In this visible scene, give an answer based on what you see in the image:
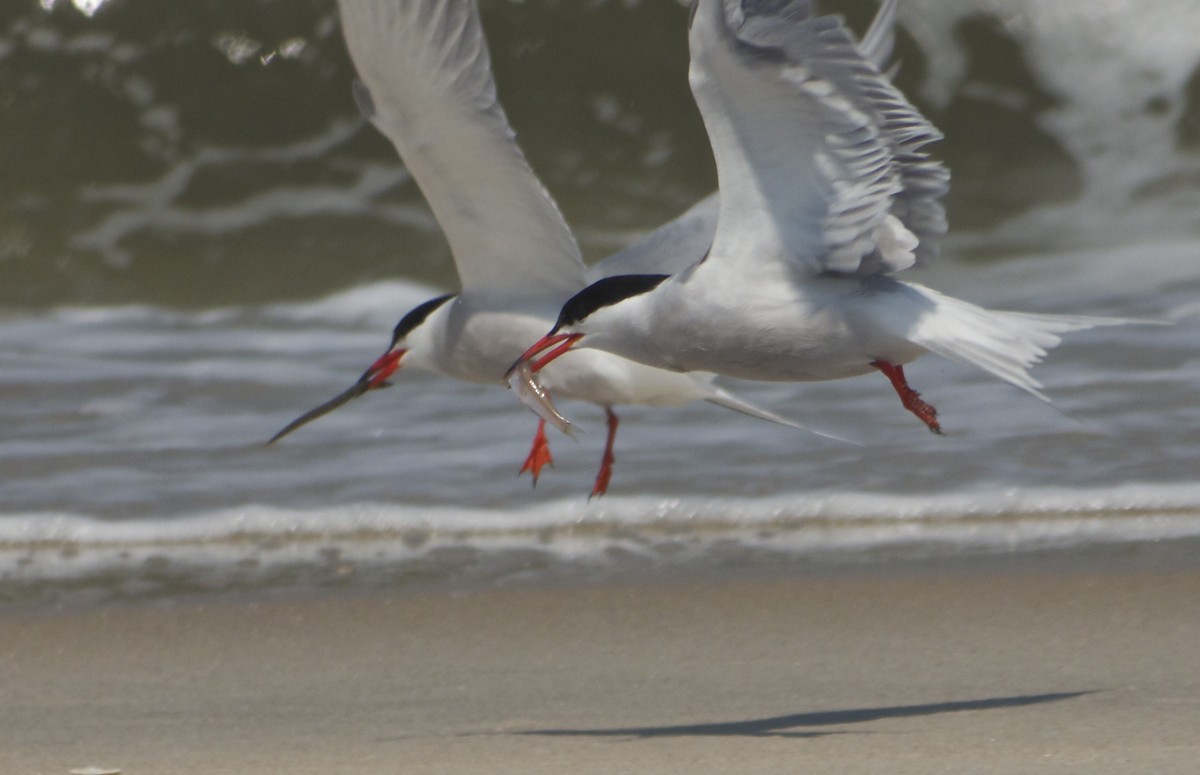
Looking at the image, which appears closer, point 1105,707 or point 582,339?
point 1105,707

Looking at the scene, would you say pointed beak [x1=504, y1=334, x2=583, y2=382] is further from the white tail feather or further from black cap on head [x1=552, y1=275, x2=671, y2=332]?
the white tail feather

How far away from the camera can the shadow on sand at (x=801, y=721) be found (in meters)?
3.59

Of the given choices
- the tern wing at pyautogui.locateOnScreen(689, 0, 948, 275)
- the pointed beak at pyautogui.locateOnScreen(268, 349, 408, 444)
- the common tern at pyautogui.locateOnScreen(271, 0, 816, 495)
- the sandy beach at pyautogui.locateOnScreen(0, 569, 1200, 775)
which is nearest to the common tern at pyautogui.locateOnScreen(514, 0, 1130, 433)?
the tern wing at pyautogui.locateOnScreen(689, 0, 948, 275)

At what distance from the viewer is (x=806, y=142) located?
3.88m

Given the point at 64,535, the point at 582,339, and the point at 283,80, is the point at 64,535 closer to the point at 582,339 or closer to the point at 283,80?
the point at 582,339

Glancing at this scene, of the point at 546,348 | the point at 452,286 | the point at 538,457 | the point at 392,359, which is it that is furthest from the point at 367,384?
the point at 452,286

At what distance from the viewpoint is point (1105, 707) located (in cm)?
363

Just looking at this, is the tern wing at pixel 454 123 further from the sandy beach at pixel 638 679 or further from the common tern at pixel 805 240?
the sandy beach at pixel 638 679

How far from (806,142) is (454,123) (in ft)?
5.08

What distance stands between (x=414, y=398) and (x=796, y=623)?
3.12m

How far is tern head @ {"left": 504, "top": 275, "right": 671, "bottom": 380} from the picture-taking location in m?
4.41

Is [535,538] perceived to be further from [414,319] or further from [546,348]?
[546,348]

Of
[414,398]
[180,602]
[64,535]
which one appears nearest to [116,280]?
[414,398]

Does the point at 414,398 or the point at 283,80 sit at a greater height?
the point at 283,80
